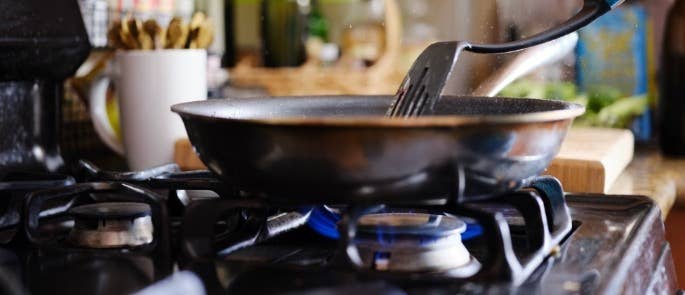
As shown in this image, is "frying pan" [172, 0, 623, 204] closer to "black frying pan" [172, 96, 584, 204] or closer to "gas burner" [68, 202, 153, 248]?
"black frying pan" [172, 96, 584, 204]

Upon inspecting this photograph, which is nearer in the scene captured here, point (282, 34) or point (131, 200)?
point (131, 200)

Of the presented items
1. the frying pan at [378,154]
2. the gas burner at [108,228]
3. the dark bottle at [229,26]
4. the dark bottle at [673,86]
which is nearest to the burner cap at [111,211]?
the gas burner at [108,228]

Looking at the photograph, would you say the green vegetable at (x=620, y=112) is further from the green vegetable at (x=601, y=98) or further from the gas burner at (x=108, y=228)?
the gas burner at (x=108, y=228)

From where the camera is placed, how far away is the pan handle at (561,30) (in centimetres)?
72

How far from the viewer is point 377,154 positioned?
1.70 ft

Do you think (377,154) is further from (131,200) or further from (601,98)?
(601,98)

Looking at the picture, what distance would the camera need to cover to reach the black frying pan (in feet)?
1.69

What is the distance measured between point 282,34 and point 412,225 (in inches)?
71.5

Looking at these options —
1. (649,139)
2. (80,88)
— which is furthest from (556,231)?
(649,139)

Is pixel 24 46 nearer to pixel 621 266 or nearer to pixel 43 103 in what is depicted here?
pixel 43 103

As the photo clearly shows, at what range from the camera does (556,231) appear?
68 cm

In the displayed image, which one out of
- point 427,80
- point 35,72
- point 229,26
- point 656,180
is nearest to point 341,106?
point 427,80

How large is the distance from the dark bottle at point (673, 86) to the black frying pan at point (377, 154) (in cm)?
87

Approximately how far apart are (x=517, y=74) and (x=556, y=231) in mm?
318
